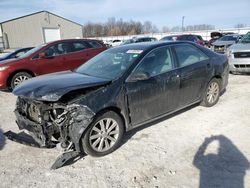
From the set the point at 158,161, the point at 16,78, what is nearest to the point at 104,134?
the point at 158,161

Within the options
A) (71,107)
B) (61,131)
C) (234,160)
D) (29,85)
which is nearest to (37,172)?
(61,131)

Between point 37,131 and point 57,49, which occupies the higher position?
point 57,49

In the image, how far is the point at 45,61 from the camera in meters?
7.73

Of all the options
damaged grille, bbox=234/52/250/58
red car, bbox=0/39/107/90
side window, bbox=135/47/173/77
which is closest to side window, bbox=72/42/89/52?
red car, bbox=0/39/107/90

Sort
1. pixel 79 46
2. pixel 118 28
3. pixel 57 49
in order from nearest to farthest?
pixel 57 49, pixel 79 46, pixel 118 28

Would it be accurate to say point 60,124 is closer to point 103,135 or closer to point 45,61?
point 103,135

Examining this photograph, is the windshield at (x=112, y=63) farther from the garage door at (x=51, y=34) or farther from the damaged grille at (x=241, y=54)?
the garage door at (x=51, y=34)

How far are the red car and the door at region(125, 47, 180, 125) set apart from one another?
15.0 feet

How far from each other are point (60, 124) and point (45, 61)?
5.01 meters

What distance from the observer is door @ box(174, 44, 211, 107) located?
4.57m

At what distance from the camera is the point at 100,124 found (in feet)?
11.3

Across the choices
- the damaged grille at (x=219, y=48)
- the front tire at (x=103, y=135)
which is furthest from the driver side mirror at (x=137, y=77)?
the damaged grille at (x=219, y=48)

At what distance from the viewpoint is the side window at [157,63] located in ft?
13.1

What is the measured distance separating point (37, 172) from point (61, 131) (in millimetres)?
622
